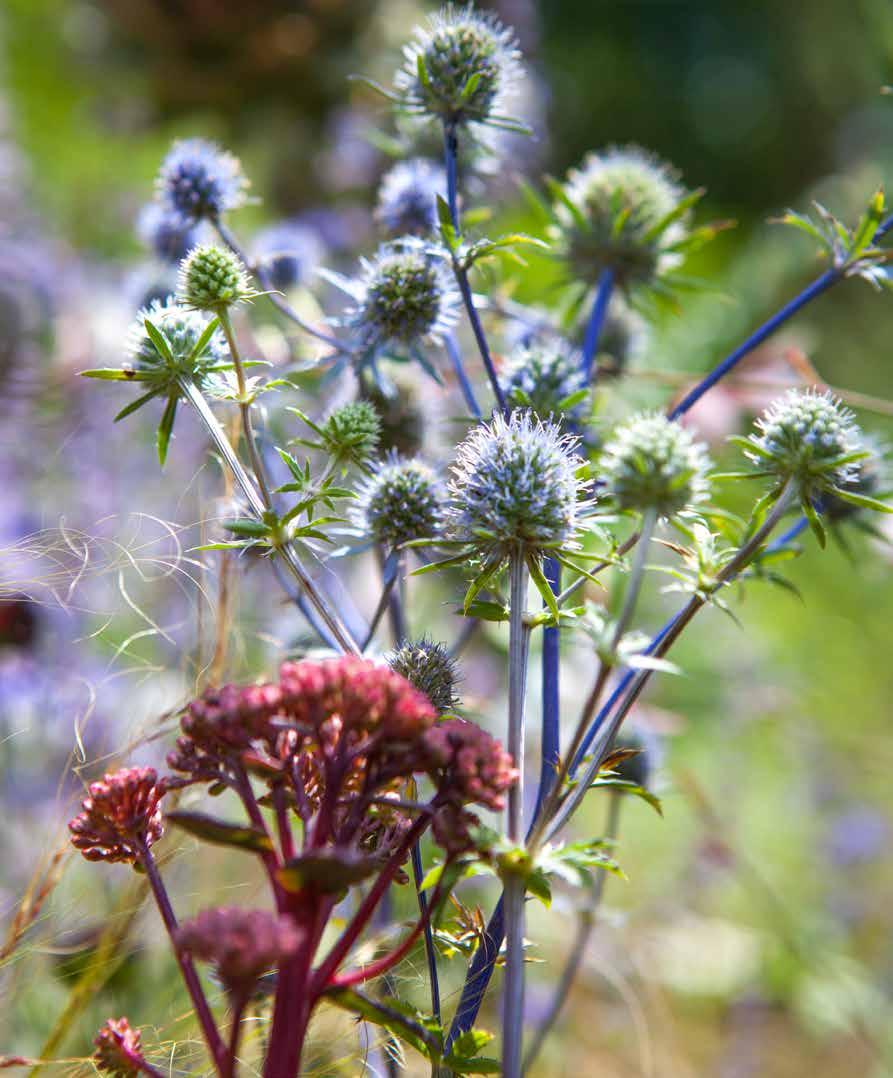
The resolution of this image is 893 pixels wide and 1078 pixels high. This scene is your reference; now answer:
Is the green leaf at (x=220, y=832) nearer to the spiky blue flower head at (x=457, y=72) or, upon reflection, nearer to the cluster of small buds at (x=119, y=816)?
the cluster of small buds at (x=119, y=816)

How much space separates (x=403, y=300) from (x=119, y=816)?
0.95ft

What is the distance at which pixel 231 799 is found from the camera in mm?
1100

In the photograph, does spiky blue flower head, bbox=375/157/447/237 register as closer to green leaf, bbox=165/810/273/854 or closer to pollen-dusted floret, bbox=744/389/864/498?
pollen-dusted floret, bbox=744/389/864/498

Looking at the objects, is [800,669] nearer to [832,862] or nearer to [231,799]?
[832,862]

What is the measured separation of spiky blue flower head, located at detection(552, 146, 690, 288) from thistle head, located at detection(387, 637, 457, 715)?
0.93 ft

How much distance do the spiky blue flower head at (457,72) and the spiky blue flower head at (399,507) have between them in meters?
0.21

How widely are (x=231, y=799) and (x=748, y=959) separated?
810 mm

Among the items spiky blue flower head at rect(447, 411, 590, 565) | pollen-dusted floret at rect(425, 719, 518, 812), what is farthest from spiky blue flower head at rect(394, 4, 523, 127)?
pollen-dusted floret at rect(425, 719, 518, 812)

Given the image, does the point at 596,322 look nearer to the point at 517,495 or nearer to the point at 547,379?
the point at 547,379

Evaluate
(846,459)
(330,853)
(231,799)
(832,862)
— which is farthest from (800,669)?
(330,853)

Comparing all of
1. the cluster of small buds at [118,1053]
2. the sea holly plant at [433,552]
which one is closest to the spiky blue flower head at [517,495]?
the sea holly plant at [433,552]

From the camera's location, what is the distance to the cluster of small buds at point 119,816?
37 centimetres

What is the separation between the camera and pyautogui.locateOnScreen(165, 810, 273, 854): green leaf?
1.05 ft

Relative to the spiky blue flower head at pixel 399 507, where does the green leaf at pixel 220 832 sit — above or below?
below
